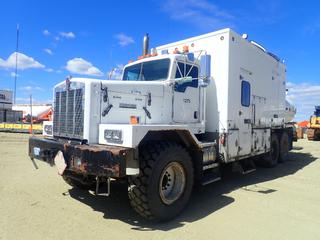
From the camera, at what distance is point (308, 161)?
13.8 m

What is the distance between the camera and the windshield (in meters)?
7.20

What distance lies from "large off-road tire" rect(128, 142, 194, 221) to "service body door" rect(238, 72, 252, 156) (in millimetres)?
2884

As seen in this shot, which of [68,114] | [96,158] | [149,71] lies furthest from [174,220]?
[149,71]

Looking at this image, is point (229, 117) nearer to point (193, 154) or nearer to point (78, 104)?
point (193, 154)

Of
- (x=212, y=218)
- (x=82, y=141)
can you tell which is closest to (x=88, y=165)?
(x=82, y=141)

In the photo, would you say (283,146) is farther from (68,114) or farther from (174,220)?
(68,114)

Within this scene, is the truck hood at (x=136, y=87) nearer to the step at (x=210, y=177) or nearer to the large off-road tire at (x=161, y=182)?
the large off-road tire at (x=161, y=182)

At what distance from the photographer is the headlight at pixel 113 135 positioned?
18.1 feet

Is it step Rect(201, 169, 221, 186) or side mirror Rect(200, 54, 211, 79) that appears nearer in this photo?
step Rect(201, 169, 221, 186)

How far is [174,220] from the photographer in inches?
235

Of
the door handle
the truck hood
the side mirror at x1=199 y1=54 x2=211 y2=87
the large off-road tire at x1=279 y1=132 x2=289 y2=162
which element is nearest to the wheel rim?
the truck hood

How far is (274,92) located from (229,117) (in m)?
4.23

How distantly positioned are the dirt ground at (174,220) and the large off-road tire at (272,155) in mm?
2371

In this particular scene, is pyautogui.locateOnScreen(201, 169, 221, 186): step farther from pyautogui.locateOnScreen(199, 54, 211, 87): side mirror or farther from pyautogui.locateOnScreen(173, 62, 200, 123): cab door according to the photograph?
pyautogui.locateOnScreen(199, 54, 211, 87): side mirror
